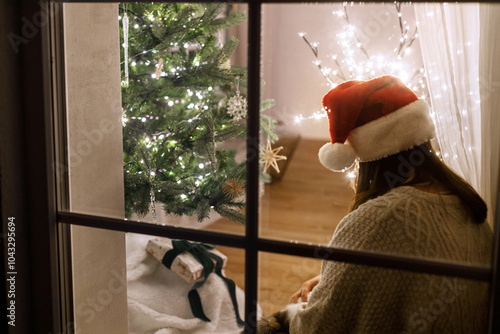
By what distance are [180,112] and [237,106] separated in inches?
9.9

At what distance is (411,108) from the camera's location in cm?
98

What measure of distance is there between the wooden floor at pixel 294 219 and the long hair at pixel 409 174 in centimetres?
18

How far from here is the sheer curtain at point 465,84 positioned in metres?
0.93

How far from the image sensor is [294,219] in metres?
2.32

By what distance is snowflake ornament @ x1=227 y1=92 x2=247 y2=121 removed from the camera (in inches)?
61.9

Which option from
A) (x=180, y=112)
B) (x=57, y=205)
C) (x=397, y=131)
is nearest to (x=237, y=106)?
(x=180, y=112)

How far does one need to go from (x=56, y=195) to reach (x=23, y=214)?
0.07 metres

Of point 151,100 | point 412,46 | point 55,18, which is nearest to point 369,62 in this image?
point 412,46

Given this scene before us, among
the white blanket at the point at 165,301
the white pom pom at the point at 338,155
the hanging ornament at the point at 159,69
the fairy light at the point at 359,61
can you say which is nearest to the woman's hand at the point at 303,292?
the white blanket at the point at 165,301

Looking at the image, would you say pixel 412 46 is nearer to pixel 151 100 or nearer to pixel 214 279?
pixel 151 100

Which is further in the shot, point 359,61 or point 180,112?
point 180,112

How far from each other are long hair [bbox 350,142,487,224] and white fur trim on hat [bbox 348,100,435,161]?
0.02 meters

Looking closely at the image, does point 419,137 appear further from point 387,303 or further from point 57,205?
point 57,205

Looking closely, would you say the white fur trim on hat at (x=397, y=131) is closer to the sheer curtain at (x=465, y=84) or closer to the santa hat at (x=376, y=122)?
the santa hat at (x=376, y=122)
